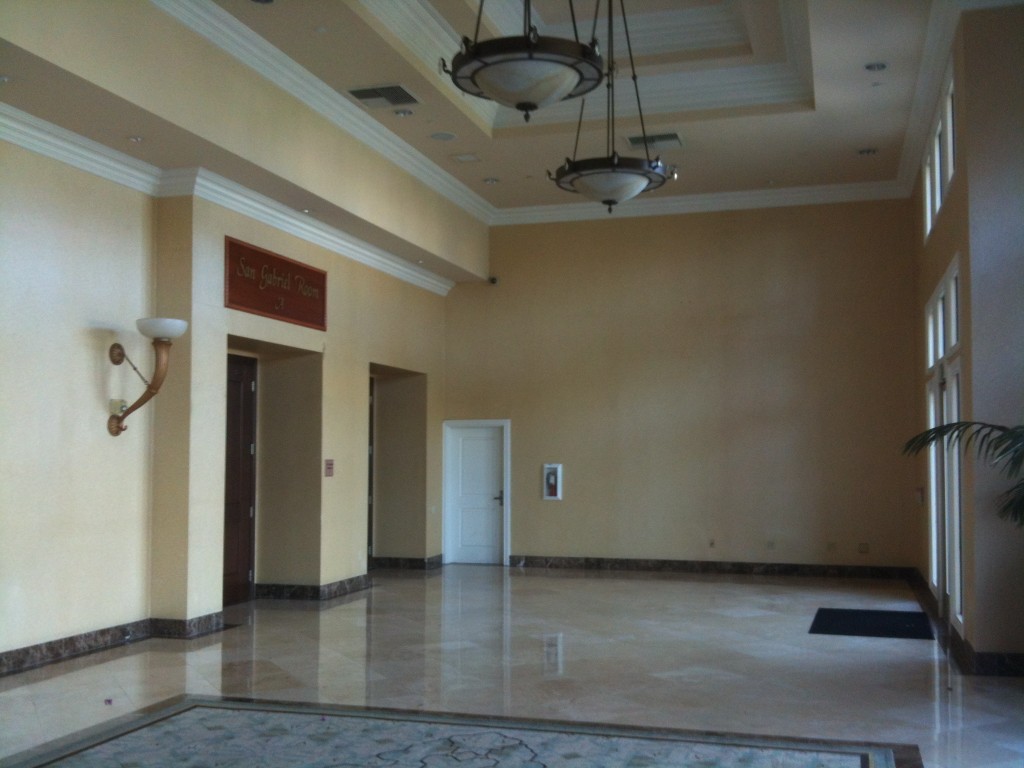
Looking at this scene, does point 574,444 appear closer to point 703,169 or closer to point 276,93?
point 703,169

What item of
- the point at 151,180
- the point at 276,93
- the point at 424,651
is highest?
the point at 276,93

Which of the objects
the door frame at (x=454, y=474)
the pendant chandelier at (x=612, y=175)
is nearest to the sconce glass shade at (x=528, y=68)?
the pendant chandelier at (x=612, y=175)

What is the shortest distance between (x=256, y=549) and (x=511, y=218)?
21.6 feet

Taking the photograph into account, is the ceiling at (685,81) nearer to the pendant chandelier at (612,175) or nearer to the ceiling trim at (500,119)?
the ceiling trim at (500,119)

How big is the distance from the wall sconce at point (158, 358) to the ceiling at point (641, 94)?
1.55 m

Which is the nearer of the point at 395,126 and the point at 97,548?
the point at 97,548

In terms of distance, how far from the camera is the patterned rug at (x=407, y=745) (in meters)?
5.70

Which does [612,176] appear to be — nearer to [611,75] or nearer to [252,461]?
[611,75]

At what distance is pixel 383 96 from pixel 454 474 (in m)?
6.95

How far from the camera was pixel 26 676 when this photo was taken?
780cm

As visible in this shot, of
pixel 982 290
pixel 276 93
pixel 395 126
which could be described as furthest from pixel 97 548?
pixel 982 290

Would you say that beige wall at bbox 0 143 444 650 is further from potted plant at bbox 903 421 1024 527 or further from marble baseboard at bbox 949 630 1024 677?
marble baseboard at bbox 949 630 1024 677

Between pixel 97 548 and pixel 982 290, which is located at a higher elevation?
pixel 982 290

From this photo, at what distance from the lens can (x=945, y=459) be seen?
1008cm
